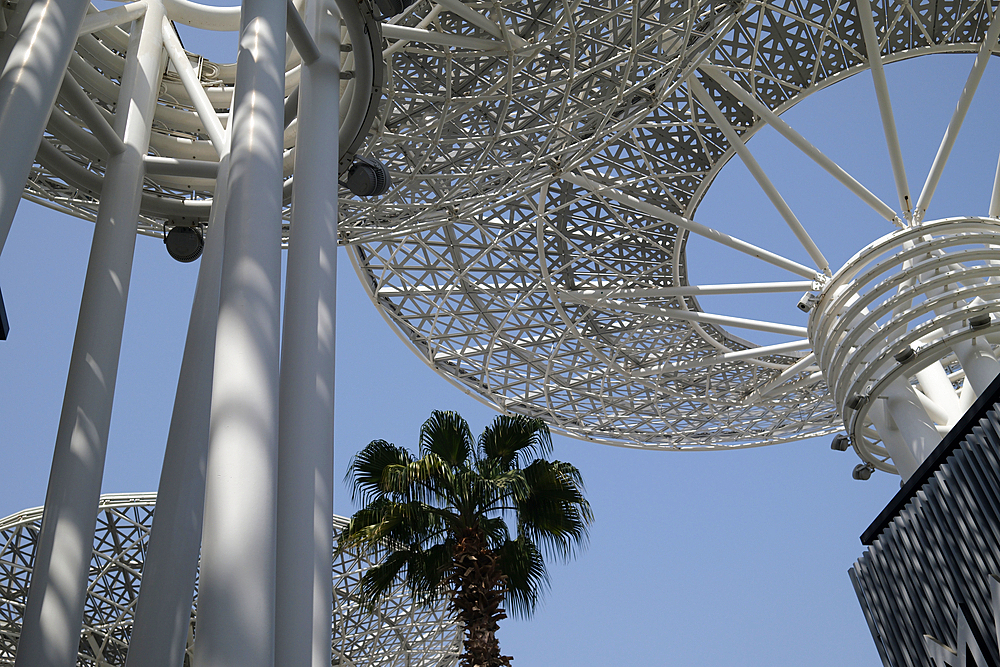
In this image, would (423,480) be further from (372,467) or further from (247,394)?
(247,394)

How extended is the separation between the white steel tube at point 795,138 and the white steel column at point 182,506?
12.6 meters

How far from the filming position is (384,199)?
1866 cm

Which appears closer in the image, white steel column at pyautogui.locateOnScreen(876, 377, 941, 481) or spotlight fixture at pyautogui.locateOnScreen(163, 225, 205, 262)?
spotlight fixture at pyautogui.locateOnScreen(163, 225, 205, 262)

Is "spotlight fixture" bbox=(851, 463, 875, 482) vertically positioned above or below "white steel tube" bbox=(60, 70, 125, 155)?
below

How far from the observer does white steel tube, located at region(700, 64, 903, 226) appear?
21516mm

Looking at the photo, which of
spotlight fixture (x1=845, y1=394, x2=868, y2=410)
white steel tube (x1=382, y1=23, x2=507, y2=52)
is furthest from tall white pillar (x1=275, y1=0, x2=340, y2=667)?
spotlight fixture (x1=845, y1=394, x2=868, y2=410)

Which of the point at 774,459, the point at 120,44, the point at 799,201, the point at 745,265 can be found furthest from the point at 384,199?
the point at 774,459

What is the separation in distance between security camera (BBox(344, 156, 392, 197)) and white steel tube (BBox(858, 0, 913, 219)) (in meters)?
11.1

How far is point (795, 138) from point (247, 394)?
57.9 ft

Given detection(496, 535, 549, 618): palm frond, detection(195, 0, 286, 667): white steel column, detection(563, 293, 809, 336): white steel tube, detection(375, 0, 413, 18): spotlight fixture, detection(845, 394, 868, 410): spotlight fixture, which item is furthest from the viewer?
detection(563, 293, 809, 336): white steel tube

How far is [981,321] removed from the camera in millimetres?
18562

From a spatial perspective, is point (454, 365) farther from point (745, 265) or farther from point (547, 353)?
point (745, 265)

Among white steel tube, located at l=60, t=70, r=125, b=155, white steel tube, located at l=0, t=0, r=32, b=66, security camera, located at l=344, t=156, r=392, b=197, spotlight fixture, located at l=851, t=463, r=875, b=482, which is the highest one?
white steel tube, located at l=60, t=70, r=125, b=155

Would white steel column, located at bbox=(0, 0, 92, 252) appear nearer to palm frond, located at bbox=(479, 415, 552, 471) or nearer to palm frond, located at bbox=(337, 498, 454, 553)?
palm frond, located at bbox=(337, 498, 454, 553)
